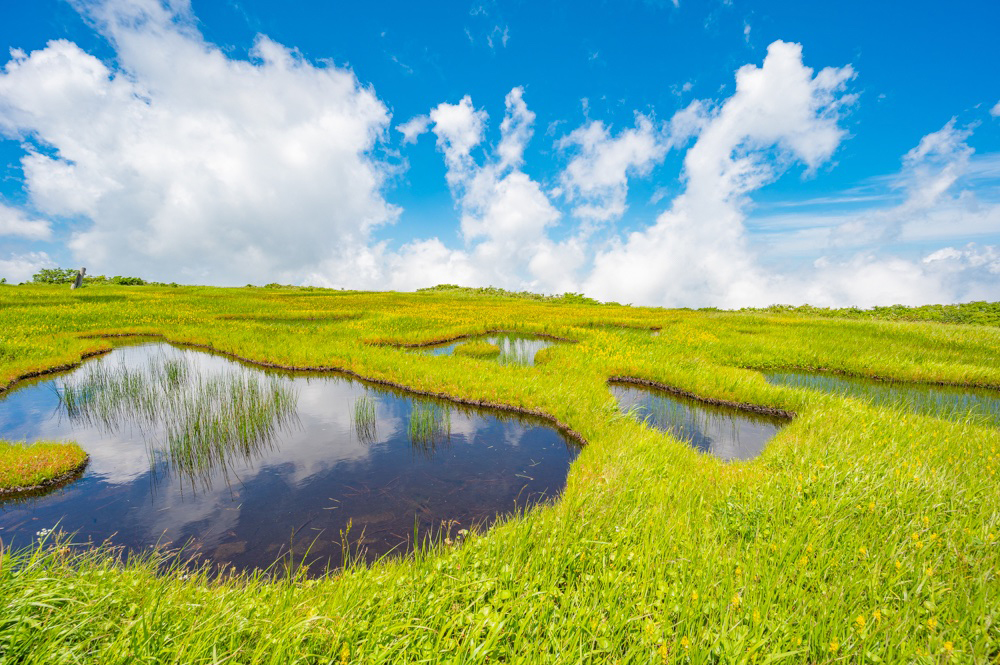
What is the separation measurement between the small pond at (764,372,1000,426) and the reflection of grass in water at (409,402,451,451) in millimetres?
12949

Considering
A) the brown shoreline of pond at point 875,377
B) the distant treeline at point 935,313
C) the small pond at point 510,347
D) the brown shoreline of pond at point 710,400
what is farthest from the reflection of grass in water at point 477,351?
the distant treeline at point 935,313

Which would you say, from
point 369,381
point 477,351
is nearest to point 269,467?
point 369,381

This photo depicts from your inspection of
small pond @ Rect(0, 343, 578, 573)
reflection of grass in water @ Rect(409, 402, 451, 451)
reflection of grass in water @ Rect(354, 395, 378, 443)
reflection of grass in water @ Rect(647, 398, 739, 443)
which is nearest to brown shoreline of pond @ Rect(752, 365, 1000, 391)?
reflection of grass in water @ Rect(647, 398, 739, 443)

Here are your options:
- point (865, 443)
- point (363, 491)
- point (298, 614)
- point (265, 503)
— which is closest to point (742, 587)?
point (298, 614)

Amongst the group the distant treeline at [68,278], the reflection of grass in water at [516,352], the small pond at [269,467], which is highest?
the distant treeline at [68,278]

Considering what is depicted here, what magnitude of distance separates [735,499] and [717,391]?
337 inches

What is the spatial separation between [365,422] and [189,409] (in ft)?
17.6

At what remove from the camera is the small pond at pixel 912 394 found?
1187 centimetres

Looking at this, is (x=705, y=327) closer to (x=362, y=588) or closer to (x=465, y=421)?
(x=465, y=421)

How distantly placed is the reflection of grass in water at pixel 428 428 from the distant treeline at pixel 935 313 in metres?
49.5

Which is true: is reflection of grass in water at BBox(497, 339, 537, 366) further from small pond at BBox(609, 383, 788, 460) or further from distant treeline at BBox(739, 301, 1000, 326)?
distant treeline at BBox(739, 301, 1000, 326)

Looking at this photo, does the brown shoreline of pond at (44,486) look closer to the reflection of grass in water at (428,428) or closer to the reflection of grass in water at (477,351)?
the reflection of grass in water at (428,428)

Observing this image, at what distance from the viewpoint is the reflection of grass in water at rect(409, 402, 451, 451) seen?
9.65 meters

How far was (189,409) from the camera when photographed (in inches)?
434
